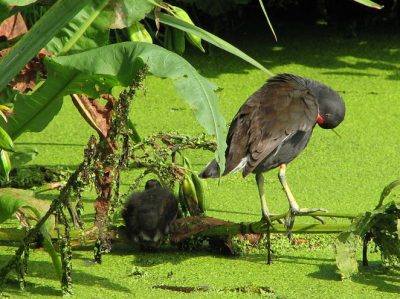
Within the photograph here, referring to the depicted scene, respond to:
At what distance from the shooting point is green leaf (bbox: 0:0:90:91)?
1295mm

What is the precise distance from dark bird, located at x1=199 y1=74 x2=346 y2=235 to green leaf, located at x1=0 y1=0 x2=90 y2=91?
86 centimetres

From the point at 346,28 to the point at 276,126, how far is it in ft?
8.25

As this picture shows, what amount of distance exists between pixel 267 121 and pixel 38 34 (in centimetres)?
103

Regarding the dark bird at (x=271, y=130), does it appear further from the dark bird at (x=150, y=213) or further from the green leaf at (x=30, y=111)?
the green leaf at (x=30, y=111)

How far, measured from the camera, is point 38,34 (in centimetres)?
131

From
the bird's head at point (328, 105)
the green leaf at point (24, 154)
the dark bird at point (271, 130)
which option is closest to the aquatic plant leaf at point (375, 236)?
the dark bird at point (271, 130)

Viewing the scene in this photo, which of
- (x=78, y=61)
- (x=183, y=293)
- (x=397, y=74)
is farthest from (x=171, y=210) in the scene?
(x=397, y=74)

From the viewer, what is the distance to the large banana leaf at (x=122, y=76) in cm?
131

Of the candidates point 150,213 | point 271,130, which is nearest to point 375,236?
point 271,130

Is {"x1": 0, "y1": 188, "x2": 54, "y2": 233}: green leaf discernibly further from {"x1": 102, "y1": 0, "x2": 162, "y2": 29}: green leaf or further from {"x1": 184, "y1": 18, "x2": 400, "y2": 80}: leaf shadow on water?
{"x1": 184, "y1": 18, "x2": 400, "y2": 80}: leaf shadow on water

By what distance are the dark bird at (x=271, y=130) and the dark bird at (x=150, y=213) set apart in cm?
15

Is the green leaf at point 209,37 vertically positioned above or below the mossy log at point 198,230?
above

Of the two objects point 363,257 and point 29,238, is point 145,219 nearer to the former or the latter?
point 29,238

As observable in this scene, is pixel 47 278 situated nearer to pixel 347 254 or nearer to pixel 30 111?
pixel 30 111
